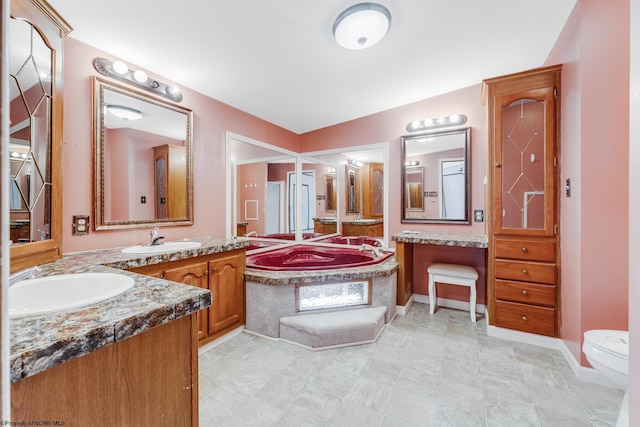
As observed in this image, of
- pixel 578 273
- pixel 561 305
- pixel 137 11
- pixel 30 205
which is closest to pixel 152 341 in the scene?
pixel 30 205

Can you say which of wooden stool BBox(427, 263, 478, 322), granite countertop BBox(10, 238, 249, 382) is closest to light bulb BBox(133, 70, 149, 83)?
granite countertop BBox(10, 238, 249, 382)

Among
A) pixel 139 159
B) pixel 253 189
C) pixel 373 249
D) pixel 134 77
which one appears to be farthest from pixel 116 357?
pixel 253 189

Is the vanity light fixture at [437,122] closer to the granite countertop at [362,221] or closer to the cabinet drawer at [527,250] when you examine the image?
the granite countertop at [362,221]

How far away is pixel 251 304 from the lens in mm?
2410

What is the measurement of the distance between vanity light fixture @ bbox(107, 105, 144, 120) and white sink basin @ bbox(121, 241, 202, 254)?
1.02m

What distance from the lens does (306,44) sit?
2.04 m

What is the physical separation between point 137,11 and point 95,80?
62cm

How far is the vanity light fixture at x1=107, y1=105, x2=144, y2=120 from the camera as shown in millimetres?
1987

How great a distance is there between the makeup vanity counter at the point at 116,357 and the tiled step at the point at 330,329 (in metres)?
1.35

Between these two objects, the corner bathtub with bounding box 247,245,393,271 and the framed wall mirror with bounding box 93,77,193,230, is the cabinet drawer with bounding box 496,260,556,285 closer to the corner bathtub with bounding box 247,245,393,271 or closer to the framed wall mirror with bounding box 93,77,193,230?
the corner bathtub with bounding box 247,245,393,271

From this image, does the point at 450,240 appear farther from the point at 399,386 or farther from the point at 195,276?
the point at 195,276

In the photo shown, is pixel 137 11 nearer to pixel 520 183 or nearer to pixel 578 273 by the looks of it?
pixel 520 183

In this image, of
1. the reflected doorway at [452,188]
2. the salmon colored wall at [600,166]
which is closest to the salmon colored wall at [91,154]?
the reflected doorway at [452,188]

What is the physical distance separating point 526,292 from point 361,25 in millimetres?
2505
